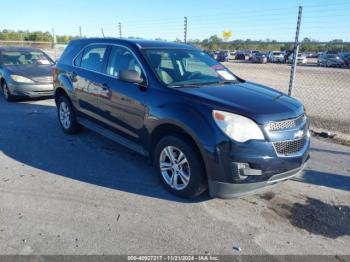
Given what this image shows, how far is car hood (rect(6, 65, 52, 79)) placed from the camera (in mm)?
9125

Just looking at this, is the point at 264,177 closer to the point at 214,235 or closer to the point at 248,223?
the point at 248,223

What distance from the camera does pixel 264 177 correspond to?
3363 millimetres

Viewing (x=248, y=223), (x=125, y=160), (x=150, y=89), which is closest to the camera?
(x=248, y=223)

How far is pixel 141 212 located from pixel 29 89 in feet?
22.3

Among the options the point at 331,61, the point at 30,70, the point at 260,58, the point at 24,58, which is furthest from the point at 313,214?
the point at 260,58

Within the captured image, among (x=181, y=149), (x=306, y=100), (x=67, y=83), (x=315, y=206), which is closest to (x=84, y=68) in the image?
(x=67, y=83)

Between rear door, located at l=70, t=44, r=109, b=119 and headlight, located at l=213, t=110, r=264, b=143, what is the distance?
7.29 feet

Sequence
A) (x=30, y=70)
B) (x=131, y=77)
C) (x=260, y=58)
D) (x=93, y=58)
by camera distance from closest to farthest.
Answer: (x=131, y=77) → (x=93, y=58) → (x=30, y=70) → (x=260, y=58)

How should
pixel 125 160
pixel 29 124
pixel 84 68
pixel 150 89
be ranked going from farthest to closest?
1. pixel 29 124
2. pixel 84 68
3. pixel 125 160
4. pixel 150 89

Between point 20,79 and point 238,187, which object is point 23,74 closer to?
Result: point 20,79

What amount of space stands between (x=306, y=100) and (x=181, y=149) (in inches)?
333

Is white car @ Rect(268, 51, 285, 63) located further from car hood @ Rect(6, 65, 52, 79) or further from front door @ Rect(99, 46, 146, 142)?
front door @ Rect(99, 46, 146, 142)

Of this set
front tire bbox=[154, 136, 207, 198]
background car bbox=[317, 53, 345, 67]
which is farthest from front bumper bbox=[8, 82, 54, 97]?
background car bbox=[317, 53, 345, 67]

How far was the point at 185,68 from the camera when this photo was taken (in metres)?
4.55
